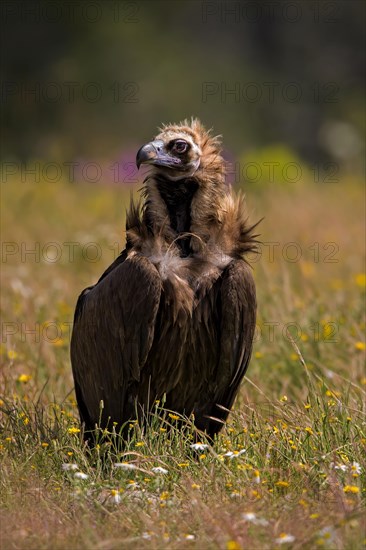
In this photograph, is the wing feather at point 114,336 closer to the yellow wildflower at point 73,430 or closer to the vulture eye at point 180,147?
the yellow wildflower at point 73,430

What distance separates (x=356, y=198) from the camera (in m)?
13.5

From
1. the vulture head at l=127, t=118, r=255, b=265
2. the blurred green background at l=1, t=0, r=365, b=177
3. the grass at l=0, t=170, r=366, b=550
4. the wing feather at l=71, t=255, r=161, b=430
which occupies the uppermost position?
the blurred green background at l=1, t=0, r=365, b=177

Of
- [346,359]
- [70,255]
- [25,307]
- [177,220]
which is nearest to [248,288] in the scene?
[177,220]

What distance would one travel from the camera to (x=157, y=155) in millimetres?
5371

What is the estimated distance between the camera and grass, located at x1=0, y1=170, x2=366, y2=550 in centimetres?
399

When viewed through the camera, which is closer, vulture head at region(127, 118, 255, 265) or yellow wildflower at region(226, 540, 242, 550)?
yellow wildflower at region(226, 540, 242, 550)

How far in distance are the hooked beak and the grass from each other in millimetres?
1091

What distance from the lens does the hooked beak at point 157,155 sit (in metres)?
5.29

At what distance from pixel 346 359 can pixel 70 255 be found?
13.5ft

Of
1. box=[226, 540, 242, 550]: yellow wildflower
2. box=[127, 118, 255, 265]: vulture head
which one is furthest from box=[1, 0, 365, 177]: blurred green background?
box=[226, 540, 242, 550]: yellow wildflower

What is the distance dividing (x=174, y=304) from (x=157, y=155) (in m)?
0.77

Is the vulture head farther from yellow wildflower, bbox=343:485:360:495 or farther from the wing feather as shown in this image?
yellow wildflower, bbox=343:485:360:495

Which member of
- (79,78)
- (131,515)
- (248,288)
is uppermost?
(79,78)

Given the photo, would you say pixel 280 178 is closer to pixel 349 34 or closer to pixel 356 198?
pixel 356 198
